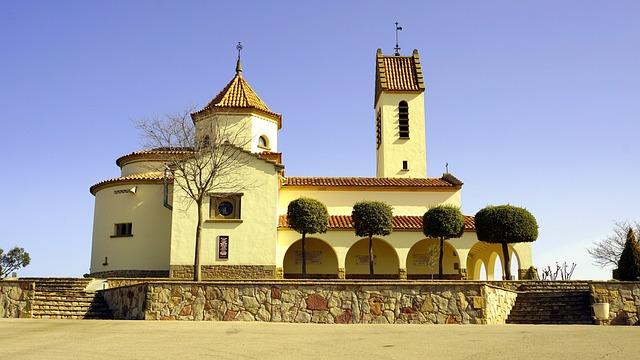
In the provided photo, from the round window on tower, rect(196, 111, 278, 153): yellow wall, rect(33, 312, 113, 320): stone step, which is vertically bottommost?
rect(33, 312, 113, 320): stone step

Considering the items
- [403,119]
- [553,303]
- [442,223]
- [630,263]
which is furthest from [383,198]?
[553,303]

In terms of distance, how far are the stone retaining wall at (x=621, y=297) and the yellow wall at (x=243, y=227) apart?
1522 centimetres

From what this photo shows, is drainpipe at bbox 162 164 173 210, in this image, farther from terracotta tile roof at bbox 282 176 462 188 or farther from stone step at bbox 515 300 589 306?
stone step at bbox 515 300 589 306

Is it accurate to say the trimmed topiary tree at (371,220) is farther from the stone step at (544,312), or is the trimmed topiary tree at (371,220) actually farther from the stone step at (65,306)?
the stone step at (65,306)

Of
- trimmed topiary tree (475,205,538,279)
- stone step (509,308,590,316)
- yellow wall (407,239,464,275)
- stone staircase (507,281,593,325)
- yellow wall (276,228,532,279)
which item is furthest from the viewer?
yellow wall (407,239,464,275)

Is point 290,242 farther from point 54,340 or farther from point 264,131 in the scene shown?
point 54,340

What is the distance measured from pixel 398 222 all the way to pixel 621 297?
556 inches

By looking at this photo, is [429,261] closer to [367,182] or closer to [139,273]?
[367,182]

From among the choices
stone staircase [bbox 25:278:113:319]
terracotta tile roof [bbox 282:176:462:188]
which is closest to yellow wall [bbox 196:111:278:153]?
terracotta tile roof [bbox 282:176:462:188]

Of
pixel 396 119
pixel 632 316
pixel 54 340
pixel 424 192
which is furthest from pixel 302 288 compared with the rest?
pixel 396 119

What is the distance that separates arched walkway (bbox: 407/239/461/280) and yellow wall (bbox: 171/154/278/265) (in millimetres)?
8892

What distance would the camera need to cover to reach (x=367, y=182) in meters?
37.8

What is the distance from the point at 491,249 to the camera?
38.3 meters

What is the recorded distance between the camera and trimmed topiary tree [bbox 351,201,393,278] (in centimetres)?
3184
